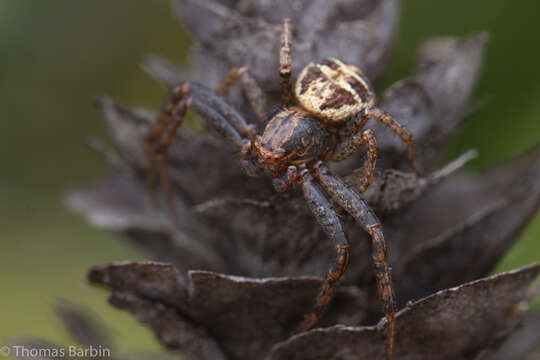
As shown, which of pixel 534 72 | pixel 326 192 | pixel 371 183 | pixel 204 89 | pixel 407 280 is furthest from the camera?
pixel 534 72

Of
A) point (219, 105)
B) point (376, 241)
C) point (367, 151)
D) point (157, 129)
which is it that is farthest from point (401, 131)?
point (157, 129)

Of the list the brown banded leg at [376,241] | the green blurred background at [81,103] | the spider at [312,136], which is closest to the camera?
the brown banded leg at [376,241]

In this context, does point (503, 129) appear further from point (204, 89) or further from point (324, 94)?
point (204, 89)

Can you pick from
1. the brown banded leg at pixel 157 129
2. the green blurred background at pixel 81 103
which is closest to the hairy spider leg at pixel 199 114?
the brown banded leg at pixel 157 129

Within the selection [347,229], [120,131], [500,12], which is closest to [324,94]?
[347,229]

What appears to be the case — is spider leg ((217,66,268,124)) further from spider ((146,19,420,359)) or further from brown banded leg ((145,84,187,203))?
brown banded leg ((145,84,187,203))

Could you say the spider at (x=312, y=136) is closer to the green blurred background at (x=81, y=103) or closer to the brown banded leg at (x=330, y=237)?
the brown banded leg at (x=330, y=237)

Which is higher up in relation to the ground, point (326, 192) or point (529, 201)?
point (326, 192)
